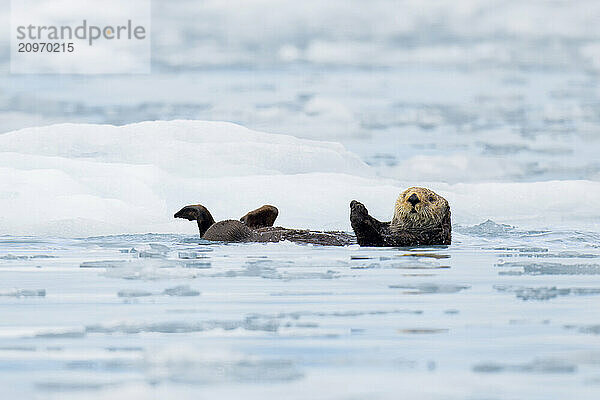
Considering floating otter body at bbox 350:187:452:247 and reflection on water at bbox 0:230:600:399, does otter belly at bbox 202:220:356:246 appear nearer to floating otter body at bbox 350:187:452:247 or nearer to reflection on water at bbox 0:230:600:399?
floating otter body at bbox 350:187:452:247

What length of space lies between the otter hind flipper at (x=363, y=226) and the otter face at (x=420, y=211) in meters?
0.68

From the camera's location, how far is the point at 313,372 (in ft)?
7.32

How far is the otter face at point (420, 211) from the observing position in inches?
375

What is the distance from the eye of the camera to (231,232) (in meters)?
9.27

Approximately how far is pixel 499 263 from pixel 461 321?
3.47m

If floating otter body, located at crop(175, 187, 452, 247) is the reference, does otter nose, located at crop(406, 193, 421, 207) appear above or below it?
above

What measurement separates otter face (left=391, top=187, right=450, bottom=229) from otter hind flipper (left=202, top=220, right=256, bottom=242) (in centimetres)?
158

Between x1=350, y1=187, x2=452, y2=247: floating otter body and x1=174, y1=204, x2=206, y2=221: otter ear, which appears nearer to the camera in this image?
x1=350, y1=187, x2=452, y2=247: floating otter body

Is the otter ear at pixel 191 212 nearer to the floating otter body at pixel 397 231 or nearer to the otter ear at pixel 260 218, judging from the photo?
the floating otter body at pixel 397 231

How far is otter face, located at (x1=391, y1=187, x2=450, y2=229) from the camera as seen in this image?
9523mm

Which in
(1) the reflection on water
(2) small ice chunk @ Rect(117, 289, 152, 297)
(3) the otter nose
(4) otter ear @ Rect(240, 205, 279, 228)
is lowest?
(1) the reflection on water

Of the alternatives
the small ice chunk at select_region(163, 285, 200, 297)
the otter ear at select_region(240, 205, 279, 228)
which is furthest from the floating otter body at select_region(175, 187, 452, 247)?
the small ice chunk at select_region(163, 285, 200, 297)

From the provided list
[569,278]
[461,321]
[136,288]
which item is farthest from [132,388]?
[569,278]

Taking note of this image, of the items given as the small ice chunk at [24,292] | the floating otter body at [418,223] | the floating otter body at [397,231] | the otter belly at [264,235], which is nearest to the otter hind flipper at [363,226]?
the floating otter body at [397,231]
